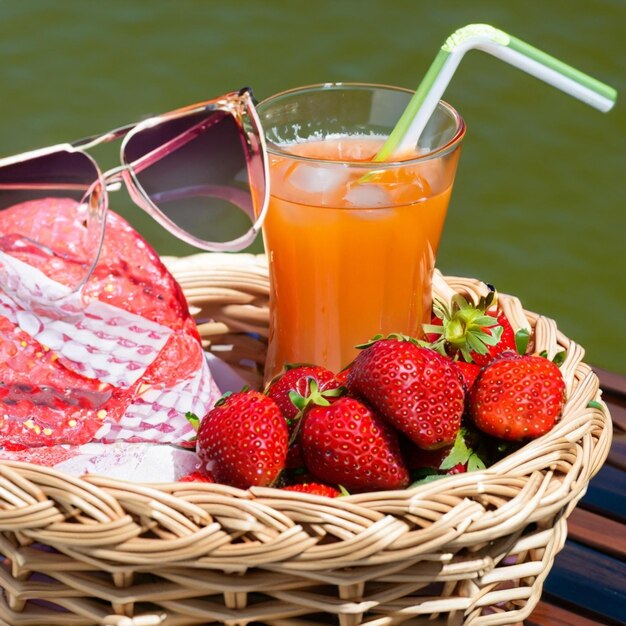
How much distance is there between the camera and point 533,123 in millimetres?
2812

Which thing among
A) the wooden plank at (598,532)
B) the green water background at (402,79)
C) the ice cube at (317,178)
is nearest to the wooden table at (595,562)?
the wooden plank at (598,532)

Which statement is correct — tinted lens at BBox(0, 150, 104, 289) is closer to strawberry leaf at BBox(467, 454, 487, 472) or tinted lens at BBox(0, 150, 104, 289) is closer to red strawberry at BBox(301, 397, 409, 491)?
red strawberry at BBox(301, 397, 409, 491)

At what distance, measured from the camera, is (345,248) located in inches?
41.7

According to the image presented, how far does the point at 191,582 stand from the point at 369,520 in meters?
0.15

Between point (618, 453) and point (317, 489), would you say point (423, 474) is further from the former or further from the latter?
point (618, 453)

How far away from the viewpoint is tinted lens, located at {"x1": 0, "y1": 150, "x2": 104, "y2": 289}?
102 cm

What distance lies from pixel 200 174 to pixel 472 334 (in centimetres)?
36

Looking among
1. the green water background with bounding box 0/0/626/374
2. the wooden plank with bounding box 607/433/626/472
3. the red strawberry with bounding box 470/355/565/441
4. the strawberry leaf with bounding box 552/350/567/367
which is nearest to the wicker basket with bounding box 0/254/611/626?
the red strawberry with bounding box 470/355/565/441

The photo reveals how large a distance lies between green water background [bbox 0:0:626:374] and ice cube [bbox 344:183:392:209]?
60.1 inches

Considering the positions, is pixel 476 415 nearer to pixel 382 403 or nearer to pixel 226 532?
pixel 382 403

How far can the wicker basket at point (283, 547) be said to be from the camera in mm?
747

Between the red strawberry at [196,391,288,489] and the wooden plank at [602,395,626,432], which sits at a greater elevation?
the red strawberry at [196,391,288,489]

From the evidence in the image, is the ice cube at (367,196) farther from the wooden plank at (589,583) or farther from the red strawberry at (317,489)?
the wooden plank at (589,583)

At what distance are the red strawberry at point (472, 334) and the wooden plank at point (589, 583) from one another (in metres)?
0.23
